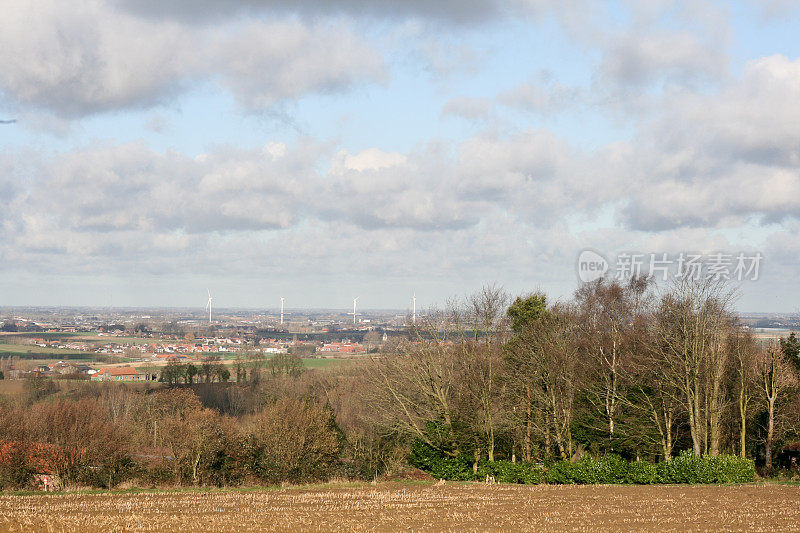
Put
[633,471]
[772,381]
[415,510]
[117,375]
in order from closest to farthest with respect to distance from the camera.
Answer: [415,510] → [633,471] → [772,381] → [117,375]

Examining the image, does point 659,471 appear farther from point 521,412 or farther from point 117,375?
point 117,375

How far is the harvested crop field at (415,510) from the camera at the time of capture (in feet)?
70.8

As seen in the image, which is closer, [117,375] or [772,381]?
[772,381]

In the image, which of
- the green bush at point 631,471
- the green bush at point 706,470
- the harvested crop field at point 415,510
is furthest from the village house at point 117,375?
the green bush at point 706,470

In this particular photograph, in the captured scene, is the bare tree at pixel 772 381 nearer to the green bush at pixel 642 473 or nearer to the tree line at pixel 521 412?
the tree line at pixel 521 412

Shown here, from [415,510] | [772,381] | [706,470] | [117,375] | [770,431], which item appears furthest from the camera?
[117,375]

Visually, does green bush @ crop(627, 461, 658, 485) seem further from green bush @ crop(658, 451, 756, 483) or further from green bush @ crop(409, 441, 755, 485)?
green bush @ crop(658, 451, 756, 483)

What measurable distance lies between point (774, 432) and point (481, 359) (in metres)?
21.6

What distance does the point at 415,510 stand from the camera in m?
25.7

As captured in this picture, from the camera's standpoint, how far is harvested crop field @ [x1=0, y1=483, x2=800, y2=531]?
70.8 feet

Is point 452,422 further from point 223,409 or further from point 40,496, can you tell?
point 223,409

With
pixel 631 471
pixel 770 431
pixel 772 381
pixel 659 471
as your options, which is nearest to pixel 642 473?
pixel 631 471

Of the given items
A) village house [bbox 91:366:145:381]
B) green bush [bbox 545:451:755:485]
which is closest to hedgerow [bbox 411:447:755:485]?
green bush [bbox 545:451:755:485]

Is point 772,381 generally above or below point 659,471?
above
